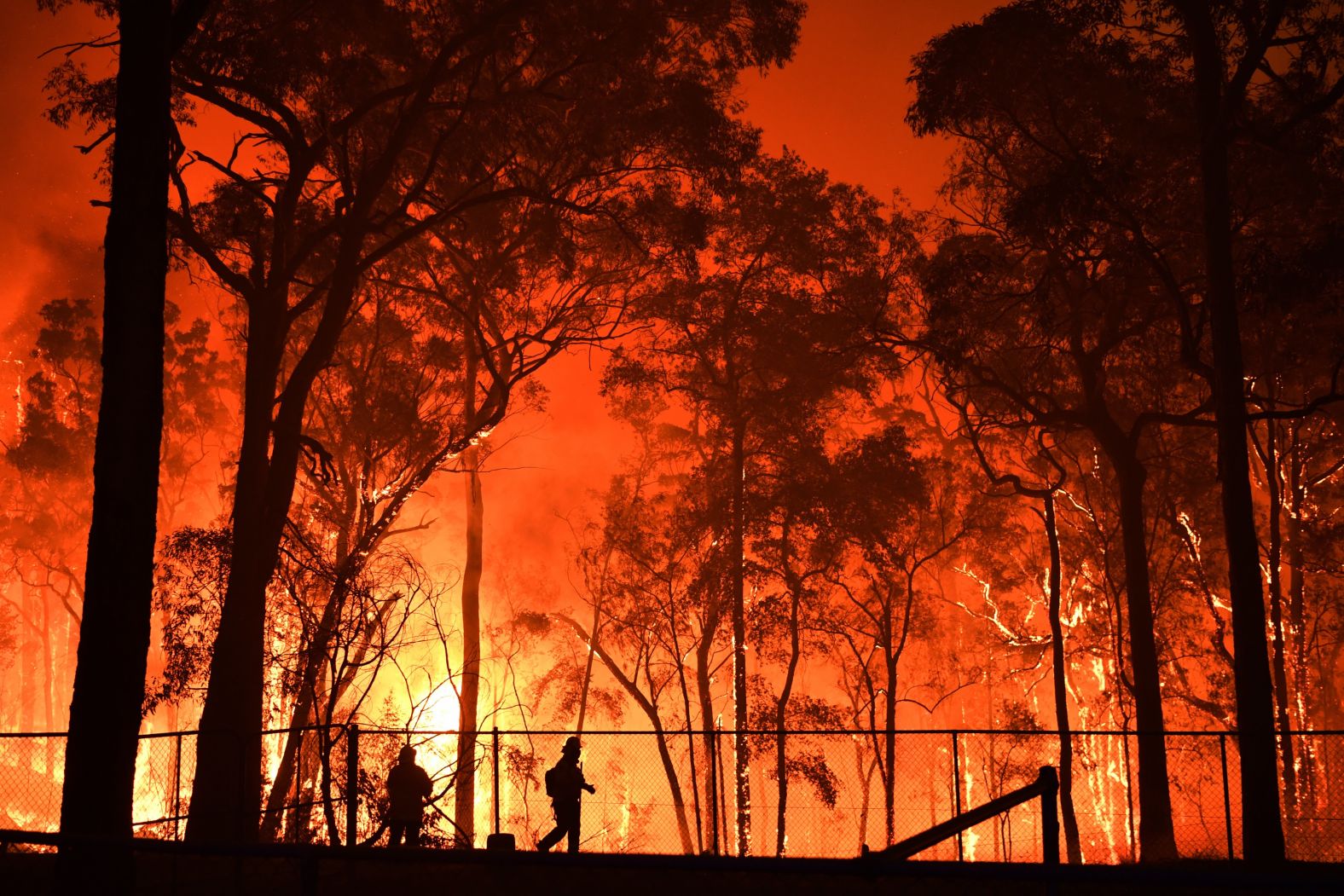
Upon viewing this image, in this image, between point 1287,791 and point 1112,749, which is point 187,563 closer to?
point 1287,791

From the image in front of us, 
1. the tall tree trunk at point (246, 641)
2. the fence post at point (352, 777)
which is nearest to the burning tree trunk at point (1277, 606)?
the fence post at point (352, 777)

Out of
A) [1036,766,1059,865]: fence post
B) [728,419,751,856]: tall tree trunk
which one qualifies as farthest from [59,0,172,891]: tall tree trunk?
[728,419,751,856]: tall tree trunk

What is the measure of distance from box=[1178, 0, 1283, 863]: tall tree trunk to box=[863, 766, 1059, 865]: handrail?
231 inches

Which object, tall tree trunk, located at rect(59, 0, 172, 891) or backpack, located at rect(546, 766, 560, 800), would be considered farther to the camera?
backpack, located at rect(546, 766, 560, 800)

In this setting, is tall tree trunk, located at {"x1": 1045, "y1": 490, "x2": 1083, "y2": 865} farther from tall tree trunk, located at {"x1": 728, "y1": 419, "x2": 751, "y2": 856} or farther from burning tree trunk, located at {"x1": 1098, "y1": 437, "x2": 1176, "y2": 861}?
tall tree trunk, located at {"x1": 728, "y1": 419, "x2": 751, "y2": 856}

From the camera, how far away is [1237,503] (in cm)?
1155

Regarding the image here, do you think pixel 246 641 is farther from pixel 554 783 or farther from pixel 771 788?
pixel 771 788

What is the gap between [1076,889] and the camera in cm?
867

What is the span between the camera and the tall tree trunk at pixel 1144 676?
15422 millimetres

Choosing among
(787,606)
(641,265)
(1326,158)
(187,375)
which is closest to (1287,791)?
(787,606)

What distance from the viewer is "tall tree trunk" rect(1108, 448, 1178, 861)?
50.6 feet

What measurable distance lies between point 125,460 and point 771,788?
53995 mm

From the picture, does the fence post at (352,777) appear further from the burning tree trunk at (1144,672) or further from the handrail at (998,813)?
the burning tree trunk at (1144,672)

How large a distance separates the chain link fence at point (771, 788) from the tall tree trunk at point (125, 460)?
5.78 meters
